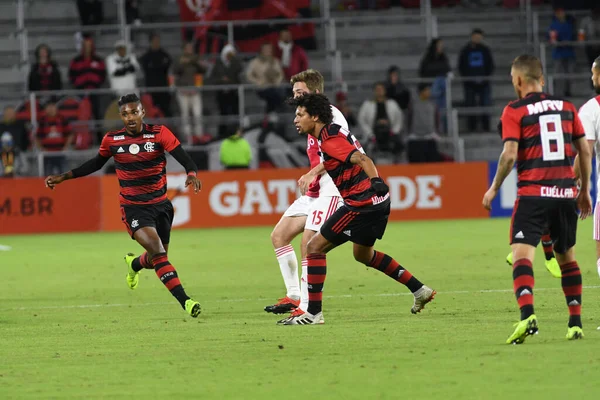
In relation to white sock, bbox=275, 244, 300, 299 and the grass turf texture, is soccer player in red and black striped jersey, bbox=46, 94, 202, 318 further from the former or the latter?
white sock, bbox=275, 244, 300, 299

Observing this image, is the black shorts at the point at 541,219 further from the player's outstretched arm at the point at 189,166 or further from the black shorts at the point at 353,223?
the player's outstretched arm at the point at 189,166

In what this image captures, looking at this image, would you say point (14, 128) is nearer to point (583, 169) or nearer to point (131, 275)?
point (131, 275)

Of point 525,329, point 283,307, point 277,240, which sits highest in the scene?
point 277,240

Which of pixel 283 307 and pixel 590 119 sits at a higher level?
pixel 590 119

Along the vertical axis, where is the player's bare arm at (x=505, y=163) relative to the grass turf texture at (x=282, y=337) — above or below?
above

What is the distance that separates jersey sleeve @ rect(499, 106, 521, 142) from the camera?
7.69 metres

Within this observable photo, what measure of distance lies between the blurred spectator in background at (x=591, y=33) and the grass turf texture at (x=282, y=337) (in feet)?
41.4

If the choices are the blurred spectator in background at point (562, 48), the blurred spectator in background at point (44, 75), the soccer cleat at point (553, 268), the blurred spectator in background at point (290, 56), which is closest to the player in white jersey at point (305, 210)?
the soccer cleat at point (553, 268)

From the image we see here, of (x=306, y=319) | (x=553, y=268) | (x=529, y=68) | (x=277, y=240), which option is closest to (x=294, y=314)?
(x=306, y=319)

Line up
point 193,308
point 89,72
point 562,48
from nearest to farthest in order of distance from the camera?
point 193,308 < point 89,72 < point 562,48

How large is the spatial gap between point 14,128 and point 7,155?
1111mm

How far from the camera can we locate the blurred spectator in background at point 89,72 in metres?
25.8

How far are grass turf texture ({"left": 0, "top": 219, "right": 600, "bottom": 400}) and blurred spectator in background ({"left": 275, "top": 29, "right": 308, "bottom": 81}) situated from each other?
1047 cm

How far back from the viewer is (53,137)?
25.0 metres
